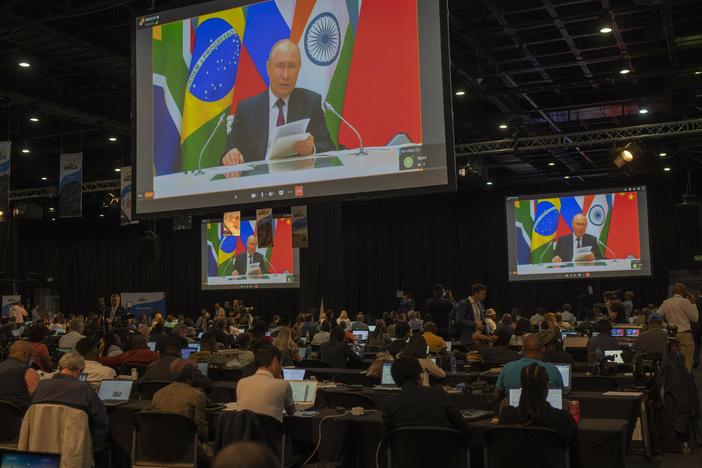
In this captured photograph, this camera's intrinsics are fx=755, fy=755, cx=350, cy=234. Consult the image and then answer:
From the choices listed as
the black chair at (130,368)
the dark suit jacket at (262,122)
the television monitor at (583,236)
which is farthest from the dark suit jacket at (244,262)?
the dark suit jacket at (262,122)

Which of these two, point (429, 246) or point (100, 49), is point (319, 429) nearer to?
point (100, 49)

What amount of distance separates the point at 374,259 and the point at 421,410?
2236 cm

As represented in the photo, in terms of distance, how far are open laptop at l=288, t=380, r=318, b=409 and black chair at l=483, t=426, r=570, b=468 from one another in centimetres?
211

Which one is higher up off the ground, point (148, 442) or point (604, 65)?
point (604, 65)

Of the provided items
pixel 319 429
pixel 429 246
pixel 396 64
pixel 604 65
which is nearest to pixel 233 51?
pixel 396 64

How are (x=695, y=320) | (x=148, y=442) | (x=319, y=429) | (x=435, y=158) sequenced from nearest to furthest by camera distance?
1. (x=148, y=442)
2. (x=319, y=429)
3. (x=435, y=158)
4. (x=695, y=320)

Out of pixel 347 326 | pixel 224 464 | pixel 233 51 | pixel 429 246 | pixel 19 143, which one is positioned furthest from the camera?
pixel 429 246

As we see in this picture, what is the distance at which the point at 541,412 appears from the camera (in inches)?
161

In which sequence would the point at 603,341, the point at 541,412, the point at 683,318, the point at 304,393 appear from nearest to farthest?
the point at 541,412, the point at 304,393, the point at 603,341, the point at 683,318

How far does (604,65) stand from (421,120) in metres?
9.13

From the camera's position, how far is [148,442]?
4930mm

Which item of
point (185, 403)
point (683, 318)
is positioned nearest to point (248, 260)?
point (683, 318)

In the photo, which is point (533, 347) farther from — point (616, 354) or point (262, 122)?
point (262, 122)

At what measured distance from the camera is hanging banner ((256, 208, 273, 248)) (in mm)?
15336
